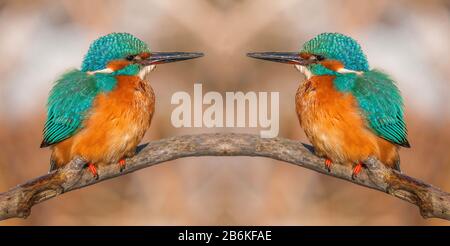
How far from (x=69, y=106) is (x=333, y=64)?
192cm

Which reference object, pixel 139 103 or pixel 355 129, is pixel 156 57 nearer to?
pixel 139 103

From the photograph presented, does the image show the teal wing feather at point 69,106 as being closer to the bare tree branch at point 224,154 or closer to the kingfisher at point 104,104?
the kingfisher at point 104,104

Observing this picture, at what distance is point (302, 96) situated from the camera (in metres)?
5.33

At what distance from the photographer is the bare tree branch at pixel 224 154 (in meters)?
4.93

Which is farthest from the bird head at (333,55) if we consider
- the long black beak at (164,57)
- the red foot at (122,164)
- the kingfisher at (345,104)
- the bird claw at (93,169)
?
the bird claw at (93,169)

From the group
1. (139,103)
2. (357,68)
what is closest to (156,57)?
(139,103)

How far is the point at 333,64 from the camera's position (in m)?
5.38

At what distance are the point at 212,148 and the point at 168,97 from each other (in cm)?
107

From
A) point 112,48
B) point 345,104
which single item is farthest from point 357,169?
point 112,48

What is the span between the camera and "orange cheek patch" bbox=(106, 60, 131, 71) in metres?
5.37

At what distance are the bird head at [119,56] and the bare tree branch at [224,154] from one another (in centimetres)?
60

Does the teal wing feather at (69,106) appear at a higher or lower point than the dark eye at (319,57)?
lower

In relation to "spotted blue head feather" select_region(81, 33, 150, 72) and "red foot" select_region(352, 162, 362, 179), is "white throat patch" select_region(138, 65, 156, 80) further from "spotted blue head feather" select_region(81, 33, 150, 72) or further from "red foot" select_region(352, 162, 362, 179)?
"red foot" select_region(352, 162, 362, 179)

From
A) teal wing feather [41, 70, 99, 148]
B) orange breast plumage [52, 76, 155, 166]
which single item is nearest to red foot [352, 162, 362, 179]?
orange breast plumage [52, 76, 155, 166]
